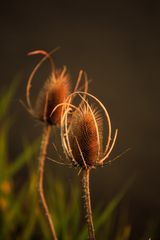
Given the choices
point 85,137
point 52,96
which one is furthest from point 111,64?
point 85,137

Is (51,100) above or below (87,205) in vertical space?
Answer: above

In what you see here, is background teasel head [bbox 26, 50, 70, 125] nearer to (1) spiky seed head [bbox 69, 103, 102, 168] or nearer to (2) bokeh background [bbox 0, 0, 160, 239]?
(1) spiky seed head [bbox 69, 103, 102, 168]

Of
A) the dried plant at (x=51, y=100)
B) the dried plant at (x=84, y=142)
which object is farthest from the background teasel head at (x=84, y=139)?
the dried plant at (x=51, y=100)

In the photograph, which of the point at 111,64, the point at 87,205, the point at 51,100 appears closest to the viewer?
the point at 87,205

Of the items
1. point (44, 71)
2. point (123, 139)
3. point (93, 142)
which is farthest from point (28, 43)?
point (93, 142)

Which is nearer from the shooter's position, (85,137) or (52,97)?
(85,137)

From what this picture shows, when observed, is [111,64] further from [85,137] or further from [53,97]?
[85,137]

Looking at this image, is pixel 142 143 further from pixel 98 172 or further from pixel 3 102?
pixel 3 102
